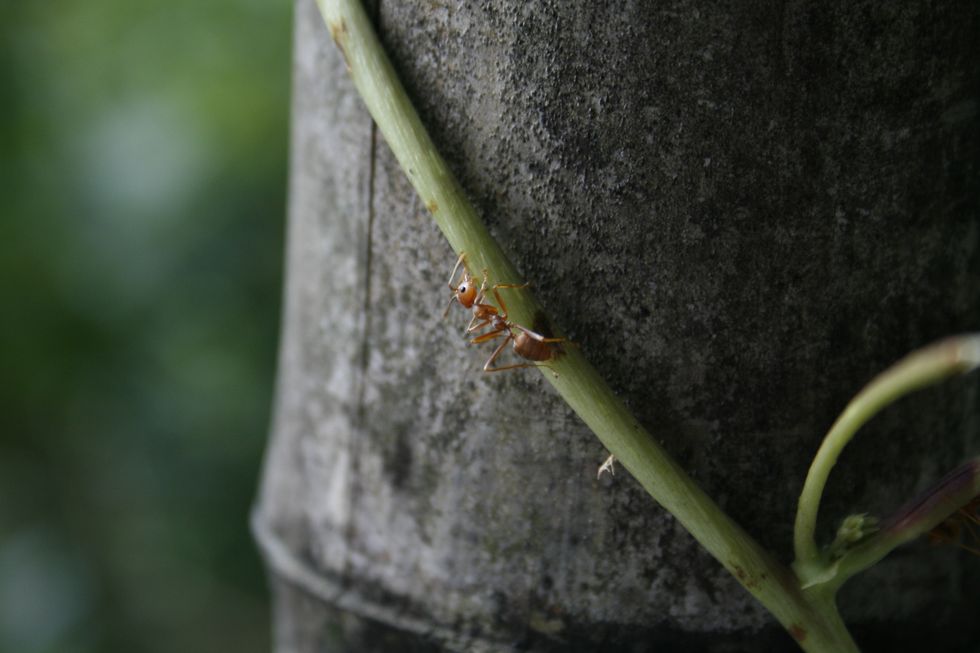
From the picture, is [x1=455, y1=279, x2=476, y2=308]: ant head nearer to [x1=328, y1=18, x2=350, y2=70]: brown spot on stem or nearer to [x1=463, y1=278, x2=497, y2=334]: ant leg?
[x1=463, y1=278, x2=497, y2=334]: ant leg

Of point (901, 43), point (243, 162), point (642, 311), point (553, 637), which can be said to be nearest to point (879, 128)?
point (901, 43)

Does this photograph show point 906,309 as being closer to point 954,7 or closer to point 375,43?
point 954,7

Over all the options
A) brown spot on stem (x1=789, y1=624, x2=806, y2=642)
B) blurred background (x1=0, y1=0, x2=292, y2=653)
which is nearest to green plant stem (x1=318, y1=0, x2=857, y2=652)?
brown spot on stem (x1=789, y1=624, x2=806, y2=642)

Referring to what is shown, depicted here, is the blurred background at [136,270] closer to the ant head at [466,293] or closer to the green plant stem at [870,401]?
the ant head at [466,293]

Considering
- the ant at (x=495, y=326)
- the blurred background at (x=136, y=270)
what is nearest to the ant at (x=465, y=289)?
the ant at (x=495, y=326)

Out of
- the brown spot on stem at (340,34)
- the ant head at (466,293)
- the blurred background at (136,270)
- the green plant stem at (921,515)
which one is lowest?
the blurred background at (136,270)

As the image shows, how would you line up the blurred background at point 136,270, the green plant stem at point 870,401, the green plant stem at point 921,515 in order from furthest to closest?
1. the blurred background at point 136,270
2. the green plant stem at point 921,515
3. the green plant stem at point 870,401

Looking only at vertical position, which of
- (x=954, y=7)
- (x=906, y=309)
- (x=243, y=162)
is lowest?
(x=243, y=162)
